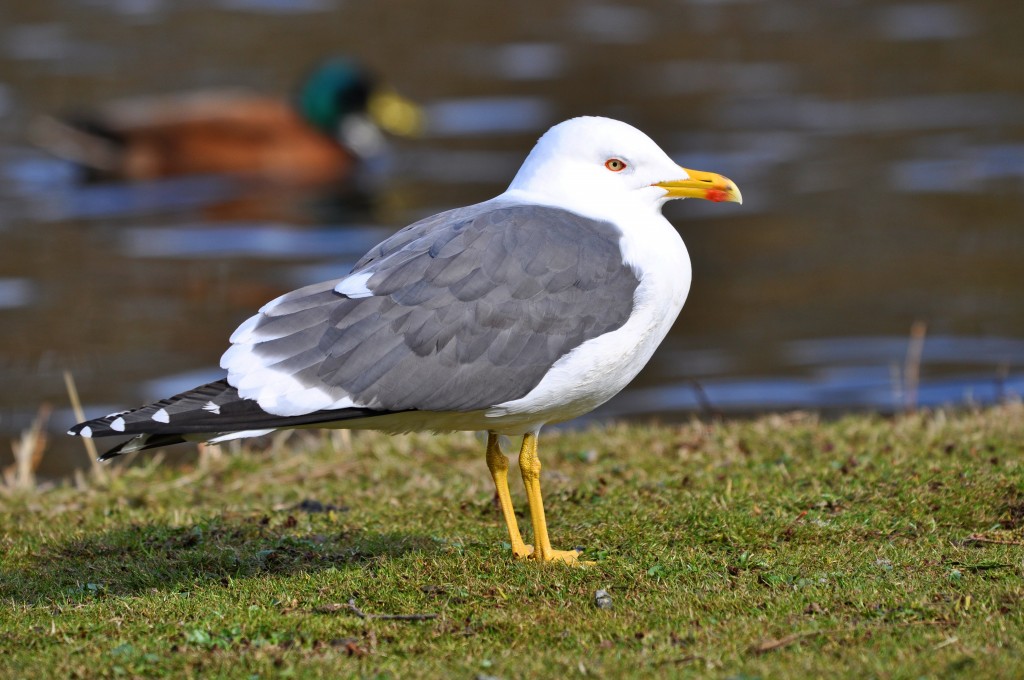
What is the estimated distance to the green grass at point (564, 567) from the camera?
5.06m

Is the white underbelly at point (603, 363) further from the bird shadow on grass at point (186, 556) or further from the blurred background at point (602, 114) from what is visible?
the blurred background at point (602, 114)

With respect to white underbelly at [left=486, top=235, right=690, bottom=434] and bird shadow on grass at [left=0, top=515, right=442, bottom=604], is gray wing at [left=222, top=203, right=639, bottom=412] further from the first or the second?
bird shadow on grass at [left=0, top=515, right=442, bottom=604]

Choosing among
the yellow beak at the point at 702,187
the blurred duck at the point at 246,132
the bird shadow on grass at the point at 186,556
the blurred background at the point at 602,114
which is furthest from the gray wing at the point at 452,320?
the blurred duck at the point at 246,132

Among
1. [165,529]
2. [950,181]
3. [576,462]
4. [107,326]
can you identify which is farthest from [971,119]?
[165,529]

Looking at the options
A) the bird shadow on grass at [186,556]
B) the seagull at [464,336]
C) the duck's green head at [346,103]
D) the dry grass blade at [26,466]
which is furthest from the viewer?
the duck's green head at [346,103]

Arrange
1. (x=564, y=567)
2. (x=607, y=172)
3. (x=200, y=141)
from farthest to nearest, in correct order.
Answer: (x=200, y=141), (x=607, y=172), (x=564, y=567)

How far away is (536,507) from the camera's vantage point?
6.26 metres

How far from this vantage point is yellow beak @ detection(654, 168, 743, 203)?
21.1ft

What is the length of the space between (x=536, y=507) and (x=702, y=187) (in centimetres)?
153

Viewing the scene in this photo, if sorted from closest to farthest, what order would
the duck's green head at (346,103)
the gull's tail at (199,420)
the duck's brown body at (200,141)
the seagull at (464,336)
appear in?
the gull's tail at (199,420) < the seagull at (464,336) < the duck's brown body at (200,141) < the duck's green head at (346,103)

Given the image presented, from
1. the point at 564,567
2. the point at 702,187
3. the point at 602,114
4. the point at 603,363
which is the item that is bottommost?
the point at 602,114

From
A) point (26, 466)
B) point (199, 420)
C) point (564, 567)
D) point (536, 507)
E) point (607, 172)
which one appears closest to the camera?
point (199, 420)

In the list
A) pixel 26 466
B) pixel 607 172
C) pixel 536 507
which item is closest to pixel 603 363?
pixel 536 507

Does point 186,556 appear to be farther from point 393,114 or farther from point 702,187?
point 393,114
